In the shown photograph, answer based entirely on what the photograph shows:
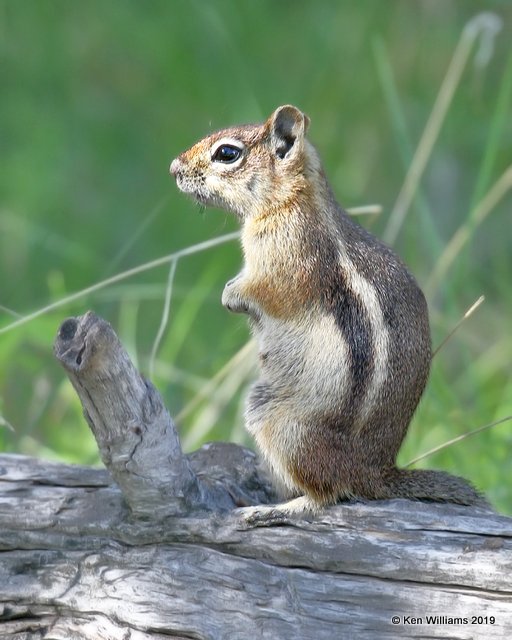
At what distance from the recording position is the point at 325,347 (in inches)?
129

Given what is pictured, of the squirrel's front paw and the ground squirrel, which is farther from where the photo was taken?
the squirrel's front paw

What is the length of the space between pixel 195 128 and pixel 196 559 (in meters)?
5.43

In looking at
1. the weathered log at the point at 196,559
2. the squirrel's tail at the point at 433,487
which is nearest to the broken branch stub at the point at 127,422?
the weathered log at the point at 196,559

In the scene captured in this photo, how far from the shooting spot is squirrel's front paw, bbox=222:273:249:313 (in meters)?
3.57

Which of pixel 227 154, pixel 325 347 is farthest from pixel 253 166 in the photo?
pixel 325 347

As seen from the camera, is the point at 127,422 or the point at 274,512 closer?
the point at 127,422

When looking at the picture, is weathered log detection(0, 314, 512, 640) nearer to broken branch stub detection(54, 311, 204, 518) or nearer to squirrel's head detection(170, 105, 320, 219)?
broken branch stub detection(54, 311, 204, 518)

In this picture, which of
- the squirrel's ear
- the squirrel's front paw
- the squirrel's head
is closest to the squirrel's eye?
the squirrel's head

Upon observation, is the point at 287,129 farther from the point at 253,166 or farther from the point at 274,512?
the point at 274,512

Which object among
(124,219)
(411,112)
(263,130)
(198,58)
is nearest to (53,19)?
(198,58)

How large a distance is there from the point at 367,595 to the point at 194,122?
575 cm

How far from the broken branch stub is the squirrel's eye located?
986 mm

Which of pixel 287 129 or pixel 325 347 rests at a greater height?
pixel 287 129

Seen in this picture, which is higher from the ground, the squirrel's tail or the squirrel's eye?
the squirrel's eye
